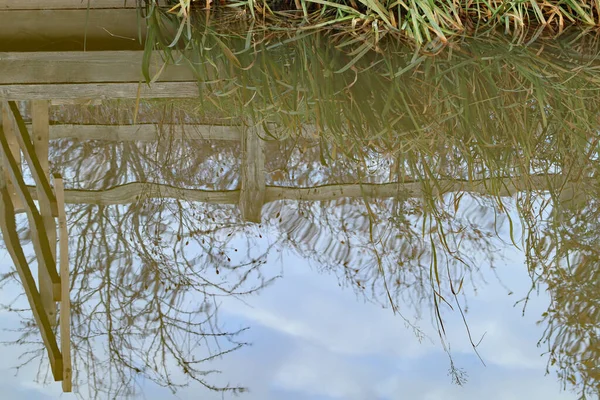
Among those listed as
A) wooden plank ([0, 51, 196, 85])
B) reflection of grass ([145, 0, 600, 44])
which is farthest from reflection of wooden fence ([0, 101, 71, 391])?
reflection of grass ([145, 0, 600, 44])

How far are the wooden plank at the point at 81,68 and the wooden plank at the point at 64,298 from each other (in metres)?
0.72

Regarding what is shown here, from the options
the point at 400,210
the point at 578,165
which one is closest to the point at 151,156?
the point at 400,210

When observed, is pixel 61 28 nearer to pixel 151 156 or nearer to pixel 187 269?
pixel 151 156

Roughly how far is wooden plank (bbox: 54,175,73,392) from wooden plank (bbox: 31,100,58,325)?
0.05 metres

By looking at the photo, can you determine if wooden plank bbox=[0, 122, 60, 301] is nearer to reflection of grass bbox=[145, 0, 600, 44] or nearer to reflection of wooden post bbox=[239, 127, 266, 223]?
reflection of wooden post bbox=[239, 127, 266, 223]

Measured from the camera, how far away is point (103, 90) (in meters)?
2.88

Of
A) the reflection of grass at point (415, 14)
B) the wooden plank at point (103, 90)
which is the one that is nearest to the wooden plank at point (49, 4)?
the reflection of grass at point (415, 14)

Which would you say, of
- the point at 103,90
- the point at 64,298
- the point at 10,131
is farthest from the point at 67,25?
the point at 64,298

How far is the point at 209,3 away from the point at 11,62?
0.91m

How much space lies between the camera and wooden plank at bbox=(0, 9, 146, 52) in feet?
11.2

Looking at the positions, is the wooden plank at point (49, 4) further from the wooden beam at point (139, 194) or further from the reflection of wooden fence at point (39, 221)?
the wooden beam at point (139, 194)

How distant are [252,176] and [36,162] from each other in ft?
2.30

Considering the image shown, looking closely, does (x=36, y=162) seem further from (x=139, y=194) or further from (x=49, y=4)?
(x=49, y=4)

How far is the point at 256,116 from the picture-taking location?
277 cm
